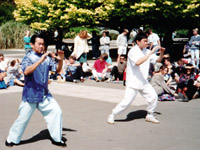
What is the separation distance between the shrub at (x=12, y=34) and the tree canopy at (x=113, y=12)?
6.50 m

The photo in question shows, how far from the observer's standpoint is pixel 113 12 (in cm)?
2200

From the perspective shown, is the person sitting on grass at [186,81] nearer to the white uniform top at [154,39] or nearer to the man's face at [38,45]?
the man's face at [38,45]

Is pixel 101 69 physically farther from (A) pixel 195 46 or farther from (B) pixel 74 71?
(A) pixel 195 46

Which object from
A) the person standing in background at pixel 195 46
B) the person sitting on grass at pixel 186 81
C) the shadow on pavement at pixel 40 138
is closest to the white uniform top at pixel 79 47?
the person standing in background at pixel 195 46

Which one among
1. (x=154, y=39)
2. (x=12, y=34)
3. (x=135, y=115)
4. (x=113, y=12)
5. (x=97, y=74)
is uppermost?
(x=113, y=12)

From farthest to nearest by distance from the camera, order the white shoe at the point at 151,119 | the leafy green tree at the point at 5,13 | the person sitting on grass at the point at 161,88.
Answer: the leafy green tree at the point at 5,13 → the person sitting on grass at the point at 161,88 → the white shoe at the point at 151,119

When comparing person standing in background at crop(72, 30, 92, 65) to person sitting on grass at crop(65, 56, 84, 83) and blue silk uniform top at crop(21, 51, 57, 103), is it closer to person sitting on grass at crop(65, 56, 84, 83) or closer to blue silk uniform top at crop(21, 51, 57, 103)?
person sitting on grass at crop(65, 56, 84, 83)

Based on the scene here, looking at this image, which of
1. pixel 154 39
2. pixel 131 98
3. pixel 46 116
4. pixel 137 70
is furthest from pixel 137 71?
pixel 154 39

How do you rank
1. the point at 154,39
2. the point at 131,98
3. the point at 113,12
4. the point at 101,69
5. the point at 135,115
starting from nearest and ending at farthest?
the point at 131,98, the point at 135,115, the point at 101,69, the point at 154,39, the point at 113,12

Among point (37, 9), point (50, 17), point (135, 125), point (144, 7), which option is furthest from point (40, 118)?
point (37, 9)

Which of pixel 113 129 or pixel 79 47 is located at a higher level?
pixel 79 47

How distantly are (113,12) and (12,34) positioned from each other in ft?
42.7

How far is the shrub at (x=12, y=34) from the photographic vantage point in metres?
31.8

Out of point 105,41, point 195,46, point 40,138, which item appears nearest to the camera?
point 40,138
